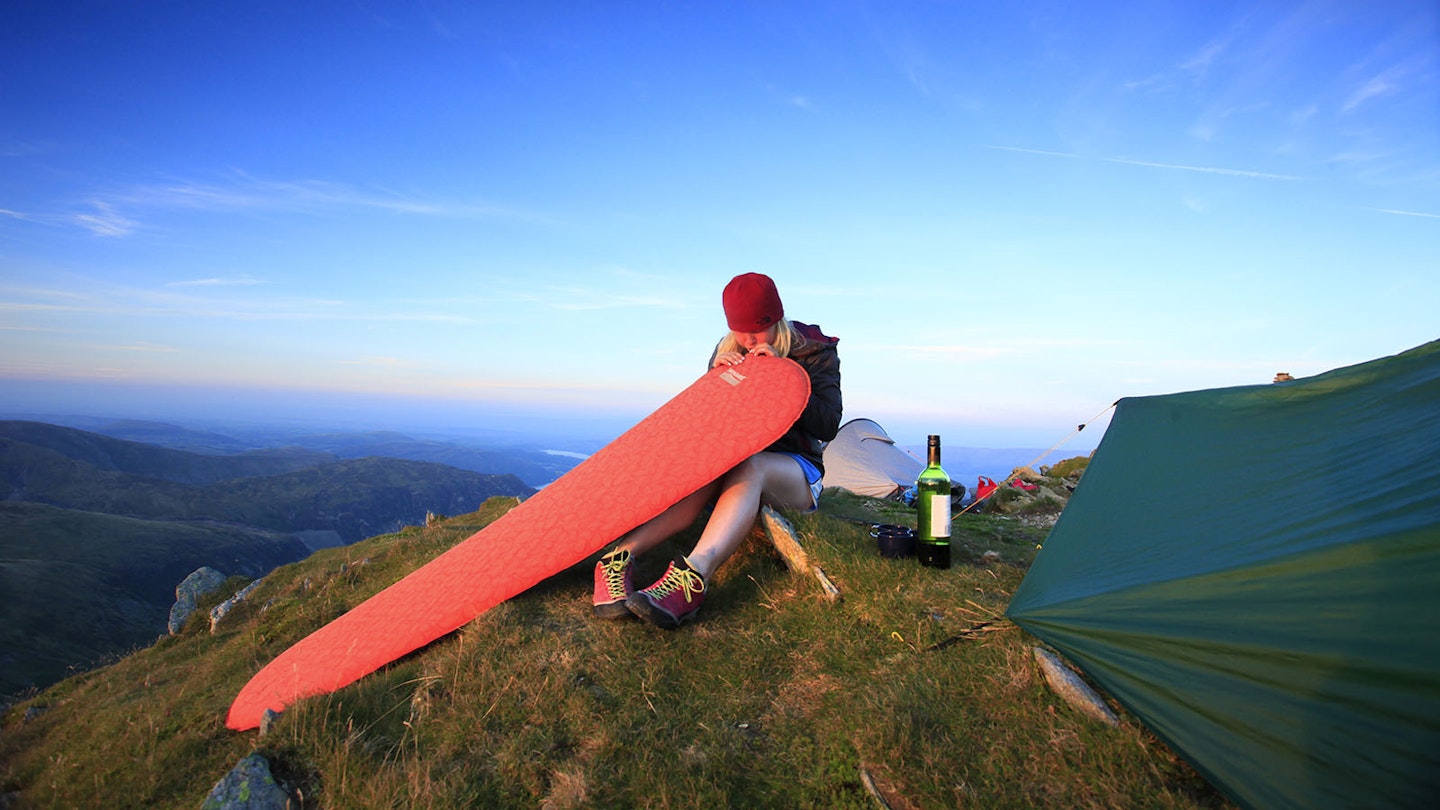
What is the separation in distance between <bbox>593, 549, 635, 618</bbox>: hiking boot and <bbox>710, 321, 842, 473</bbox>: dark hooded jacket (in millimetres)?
1441

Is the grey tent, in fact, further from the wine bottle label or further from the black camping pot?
the wine bottle label

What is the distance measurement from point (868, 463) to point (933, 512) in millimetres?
9959

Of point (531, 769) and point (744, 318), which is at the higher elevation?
point (744, 318)

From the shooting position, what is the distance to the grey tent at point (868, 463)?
13.6m

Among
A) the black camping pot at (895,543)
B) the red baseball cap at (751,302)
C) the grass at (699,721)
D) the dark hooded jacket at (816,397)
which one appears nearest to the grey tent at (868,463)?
the dark hooded jacket at (816,397)

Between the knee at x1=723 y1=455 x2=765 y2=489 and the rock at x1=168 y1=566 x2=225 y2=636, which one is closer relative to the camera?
the knee at x1=723 y1=455 x2=765 y2=489

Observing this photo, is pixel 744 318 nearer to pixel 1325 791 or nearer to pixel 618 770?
pixel 618 770

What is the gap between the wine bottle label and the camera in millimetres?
4438

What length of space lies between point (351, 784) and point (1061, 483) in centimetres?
1085

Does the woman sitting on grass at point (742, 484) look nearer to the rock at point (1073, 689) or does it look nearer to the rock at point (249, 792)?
the rock at point (249, 792)

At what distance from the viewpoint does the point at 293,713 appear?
3.29m

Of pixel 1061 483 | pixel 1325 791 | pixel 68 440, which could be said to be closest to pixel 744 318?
Result: pixel 1325 791

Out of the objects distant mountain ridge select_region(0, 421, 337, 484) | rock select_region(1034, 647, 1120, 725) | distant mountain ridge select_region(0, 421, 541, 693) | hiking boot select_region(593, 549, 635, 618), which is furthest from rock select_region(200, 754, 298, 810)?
distant mountain ridge select_region(0, 421, 337, 484)

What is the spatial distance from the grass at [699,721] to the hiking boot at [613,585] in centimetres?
12
